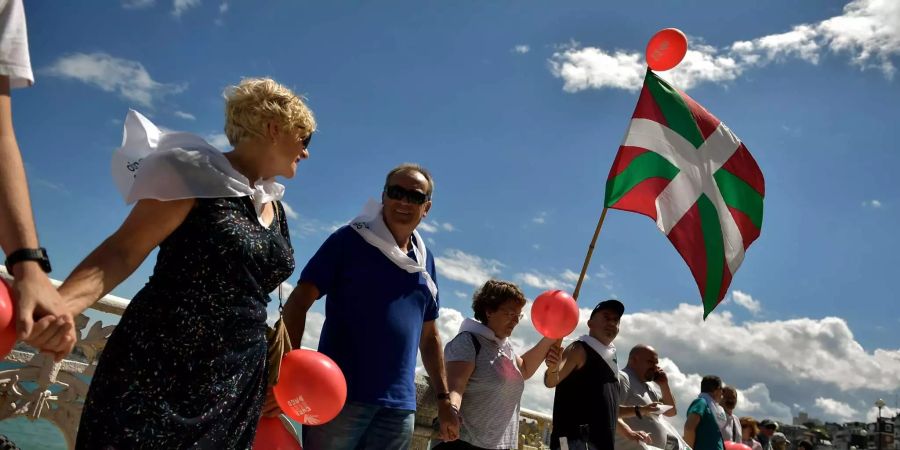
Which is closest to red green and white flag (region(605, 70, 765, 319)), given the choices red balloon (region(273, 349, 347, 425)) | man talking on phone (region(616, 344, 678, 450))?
man talking on phone (region(616, 344, 678, 450))

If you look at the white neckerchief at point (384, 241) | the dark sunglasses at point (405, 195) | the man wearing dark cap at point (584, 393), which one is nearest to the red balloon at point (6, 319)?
the white neckerchief at point (384, 241)

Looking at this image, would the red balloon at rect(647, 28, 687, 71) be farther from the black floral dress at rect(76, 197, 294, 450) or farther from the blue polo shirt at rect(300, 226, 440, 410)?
the black floral dress at rect(76, 197, 294, 450)

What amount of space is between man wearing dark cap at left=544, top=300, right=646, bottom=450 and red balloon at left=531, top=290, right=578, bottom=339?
0.73 feet

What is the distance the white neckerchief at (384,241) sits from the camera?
304cm

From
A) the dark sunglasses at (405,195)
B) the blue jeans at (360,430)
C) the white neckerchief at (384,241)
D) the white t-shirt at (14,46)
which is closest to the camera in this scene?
the white t-shirt at (14,46)

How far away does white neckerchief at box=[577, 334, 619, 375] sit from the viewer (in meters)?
4.41

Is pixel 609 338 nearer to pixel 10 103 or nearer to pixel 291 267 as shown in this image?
pixel 291 267

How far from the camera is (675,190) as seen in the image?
18.0ft

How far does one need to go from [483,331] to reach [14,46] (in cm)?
281

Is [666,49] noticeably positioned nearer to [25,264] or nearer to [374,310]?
[374,310]

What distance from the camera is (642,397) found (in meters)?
5.18

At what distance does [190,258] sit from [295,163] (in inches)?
22.1

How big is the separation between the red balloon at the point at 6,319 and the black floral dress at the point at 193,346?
45cm

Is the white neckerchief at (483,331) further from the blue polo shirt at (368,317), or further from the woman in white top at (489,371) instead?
the blue polo shirt at (368,317)
